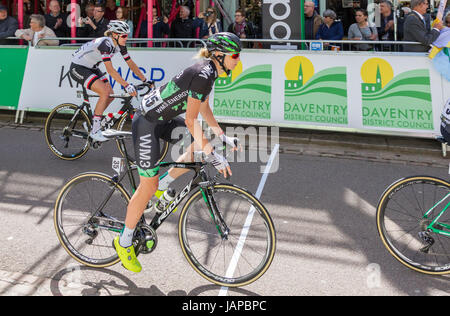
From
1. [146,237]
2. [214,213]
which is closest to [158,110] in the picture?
[214,213]

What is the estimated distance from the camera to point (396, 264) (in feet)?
16.8

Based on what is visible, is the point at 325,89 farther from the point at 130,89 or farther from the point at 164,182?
the point at 164,182

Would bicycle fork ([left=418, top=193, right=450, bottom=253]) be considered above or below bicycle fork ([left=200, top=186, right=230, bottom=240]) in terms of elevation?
below

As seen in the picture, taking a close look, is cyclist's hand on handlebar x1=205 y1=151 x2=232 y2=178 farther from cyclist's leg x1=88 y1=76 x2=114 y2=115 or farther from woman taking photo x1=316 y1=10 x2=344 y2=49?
woman taking photo x1=316 y1=10 x2=344 y2=49

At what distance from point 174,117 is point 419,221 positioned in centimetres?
237

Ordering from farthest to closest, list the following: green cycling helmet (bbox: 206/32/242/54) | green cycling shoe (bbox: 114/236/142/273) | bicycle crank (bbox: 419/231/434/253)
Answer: bicycle crank (bbox: 419/231/434/253)
green cycling shoe (bbox: 114/236/142/273)
green cycling helmet (bbox: 206/32/242/54)

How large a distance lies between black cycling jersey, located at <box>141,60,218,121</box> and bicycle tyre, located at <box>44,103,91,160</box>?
13.3 ft

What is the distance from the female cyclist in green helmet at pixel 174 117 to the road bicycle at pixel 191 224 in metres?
0.13

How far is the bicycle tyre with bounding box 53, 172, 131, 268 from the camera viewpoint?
477cm

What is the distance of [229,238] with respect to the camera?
15.6 feet

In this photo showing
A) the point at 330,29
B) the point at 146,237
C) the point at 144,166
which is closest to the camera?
the point at 144,166

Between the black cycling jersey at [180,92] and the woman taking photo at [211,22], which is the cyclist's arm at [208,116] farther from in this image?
the woman taking photo at [211,22]

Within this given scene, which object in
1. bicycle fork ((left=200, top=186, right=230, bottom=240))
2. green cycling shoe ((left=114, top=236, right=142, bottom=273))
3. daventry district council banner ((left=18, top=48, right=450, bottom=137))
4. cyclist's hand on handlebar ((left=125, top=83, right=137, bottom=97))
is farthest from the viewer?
daventry district council banner ((left=18, top=48, right=450, bottom=137))

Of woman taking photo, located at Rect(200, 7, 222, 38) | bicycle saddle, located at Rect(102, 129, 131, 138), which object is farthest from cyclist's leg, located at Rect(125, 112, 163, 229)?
woman taking photo, located at Rect(200, 7, 222, 38)
